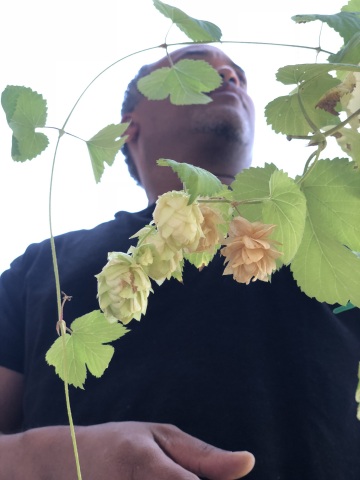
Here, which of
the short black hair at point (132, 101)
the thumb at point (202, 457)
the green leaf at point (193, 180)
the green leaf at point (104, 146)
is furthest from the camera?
the short black hair at point (132, 101)

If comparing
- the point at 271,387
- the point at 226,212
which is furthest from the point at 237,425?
the point at 226,212

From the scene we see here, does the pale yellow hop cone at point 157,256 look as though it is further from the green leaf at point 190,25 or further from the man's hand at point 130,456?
the man's hand at point 130,456

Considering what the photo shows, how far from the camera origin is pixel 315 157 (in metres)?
0.33

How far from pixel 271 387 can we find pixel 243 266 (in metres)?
0.74

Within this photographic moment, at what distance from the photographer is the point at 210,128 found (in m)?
1.60

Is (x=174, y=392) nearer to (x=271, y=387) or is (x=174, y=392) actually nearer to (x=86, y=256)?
(x=271, y=387)

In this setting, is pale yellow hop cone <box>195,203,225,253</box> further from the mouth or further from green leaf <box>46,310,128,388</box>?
the mouth

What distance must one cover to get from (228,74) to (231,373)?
957 millimetres

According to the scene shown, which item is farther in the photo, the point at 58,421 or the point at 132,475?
the point at 58,421

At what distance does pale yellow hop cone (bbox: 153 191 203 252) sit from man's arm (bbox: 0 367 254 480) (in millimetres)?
350

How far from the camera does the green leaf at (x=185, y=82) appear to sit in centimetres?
45

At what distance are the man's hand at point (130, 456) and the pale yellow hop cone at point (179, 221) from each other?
35 centimetres

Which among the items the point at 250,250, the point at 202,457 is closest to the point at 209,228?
the point at 250,250

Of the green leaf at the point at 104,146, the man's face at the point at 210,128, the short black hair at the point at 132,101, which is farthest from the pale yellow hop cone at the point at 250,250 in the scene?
Result: the short black hair at the point at 132,101
